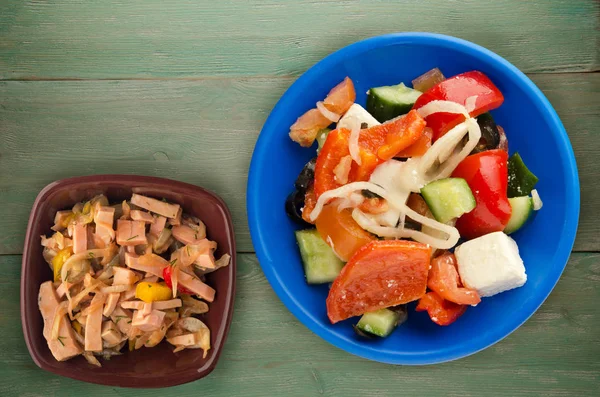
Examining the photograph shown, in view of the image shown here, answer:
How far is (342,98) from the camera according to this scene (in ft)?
5.09


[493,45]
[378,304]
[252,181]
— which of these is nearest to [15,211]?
[252,181]

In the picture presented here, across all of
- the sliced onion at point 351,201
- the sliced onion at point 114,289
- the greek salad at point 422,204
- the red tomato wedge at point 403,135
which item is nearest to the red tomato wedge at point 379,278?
the greek salad at point 422,204

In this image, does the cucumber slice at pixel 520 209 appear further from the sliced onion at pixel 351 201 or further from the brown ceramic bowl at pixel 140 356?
the brown ceramic bowl at pixel 140 356

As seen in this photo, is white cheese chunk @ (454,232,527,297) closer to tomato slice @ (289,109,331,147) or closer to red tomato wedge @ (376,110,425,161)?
red tomato wedge @ (376,110,425,161)

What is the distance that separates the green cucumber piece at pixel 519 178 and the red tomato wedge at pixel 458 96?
0.49 ft

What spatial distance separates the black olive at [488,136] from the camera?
152 centimetres

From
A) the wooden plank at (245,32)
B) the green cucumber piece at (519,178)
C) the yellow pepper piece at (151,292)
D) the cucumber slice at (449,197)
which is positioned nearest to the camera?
the cucumber slice at (449,197)

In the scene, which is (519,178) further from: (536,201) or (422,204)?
(422,204)

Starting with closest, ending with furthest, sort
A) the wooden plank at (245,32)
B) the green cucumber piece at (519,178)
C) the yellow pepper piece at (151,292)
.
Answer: the green cucumber piece at (519,178), the yellow pepper piece at (151,292), the wooden plank at (245,32)

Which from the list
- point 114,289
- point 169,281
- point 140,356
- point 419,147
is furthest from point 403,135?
point 140,356

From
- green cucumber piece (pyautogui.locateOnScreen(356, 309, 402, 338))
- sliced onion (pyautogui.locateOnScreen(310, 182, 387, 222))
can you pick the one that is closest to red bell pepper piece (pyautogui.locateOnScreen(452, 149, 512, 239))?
sliced onion (pyautogui.locateOnScreen(310, 182, 387, 222))

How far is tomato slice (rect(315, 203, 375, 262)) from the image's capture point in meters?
1.44

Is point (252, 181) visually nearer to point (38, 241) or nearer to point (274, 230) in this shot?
point (274, 230)

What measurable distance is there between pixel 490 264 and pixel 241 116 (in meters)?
0.82
